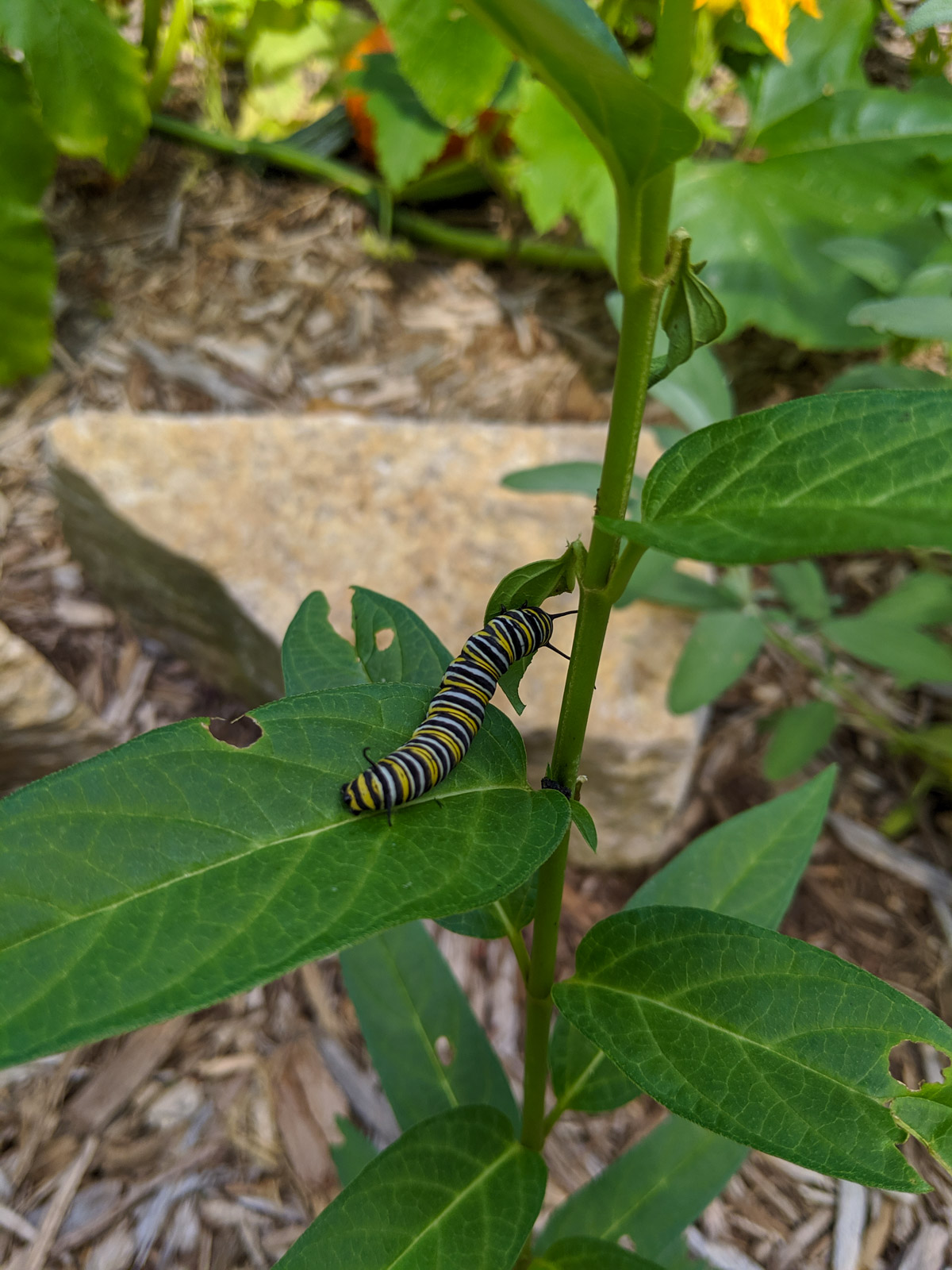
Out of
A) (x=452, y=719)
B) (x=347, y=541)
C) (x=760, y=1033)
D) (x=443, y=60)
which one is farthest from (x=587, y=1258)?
(x=443, y=60)

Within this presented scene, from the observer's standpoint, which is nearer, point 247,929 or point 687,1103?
point 247,929

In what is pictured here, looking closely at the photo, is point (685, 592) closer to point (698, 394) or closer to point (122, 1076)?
point (698, 394)

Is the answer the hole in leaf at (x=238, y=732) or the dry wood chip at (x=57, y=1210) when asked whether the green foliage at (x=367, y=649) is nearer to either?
the hole in leaf at (x=238, y=732)

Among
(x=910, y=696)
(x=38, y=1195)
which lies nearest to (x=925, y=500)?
(x=38, y=1195)

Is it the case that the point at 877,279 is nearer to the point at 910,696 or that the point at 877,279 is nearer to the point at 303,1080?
the point at 910,696

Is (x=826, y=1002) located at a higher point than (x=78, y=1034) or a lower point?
lower

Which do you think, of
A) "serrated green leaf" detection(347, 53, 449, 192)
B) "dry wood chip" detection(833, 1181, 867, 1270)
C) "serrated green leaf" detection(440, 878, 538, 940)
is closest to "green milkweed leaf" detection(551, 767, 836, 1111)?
"serrated green leaf" detection(440, 878, 538, 940)

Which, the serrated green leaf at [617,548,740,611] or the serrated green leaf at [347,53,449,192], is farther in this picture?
the serrated green leaf at [347,53,449,192]

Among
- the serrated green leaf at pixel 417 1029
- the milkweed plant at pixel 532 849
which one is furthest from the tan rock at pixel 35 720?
the milkweed plant at pixel 532 849

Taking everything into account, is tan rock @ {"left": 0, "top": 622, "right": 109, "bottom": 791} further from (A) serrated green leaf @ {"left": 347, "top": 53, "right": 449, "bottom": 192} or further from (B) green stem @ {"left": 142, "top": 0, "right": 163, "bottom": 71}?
(B) green stem @ {"left": 142, "top": 0, "right": 163, "bottom": 71}
